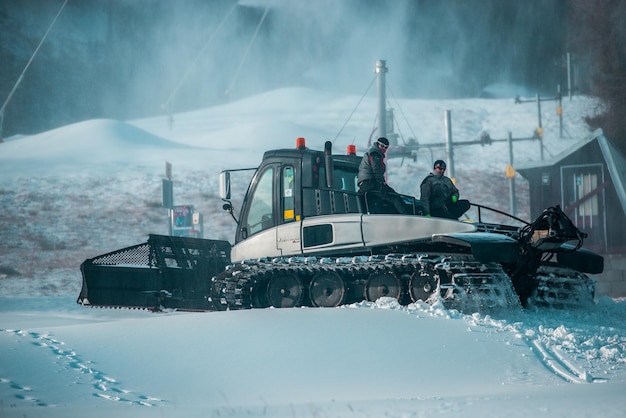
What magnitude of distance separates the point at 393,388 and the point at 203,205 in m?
49.4

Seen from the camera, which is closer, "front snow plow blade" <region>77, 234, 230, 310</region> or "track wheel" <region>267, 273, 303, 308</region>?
"track wheel" <region>267, 273, 303, 308</region>

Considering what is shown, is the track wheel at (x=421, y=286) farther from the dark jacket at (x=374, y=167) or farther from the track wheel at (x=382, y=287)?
the dark jacket at (x=374, y=167)

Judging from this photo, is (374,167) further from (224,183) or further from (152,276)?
(152,276)

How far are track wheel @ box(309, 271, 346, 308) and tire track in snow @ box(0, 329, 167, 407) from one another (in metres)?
4.15

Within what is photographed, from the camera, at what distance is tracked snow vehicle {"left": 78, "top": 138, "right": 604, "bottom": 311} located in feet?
35.9

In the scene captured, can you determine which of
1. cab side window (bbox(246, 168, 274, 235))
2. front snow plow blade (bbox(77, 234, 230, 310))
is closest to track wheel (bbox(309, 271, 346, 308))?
cab side window (bbox(246, 168, 274, 235))

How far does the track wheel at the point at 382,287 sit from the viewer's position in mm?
11484

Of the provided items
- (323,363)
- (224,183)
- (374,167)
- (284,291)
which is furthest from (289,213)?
(323,363)

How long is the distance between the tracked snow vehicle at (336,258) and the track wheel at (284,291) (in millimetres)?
16

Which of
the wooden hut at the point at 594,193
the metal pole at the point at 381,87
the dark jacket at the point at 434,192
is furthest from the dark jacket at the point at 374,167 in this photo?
the metal pole at the point at 381,87

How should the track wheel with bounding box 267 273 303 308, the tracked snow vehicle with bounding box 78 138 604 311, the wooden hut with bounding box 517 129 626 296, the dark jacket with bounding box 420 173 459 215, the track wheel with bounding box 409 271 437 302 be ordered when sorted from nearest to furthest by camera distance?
the tracked snow vehicle with bounding box 78 138 604 311
the track wheel with bounding box 409 271 437 302
the dark jacket with bounding box 420 173 459 215
the track wheel with bounding box 267 273 303 308
the wooden hut with bounding box 517 129 626 296

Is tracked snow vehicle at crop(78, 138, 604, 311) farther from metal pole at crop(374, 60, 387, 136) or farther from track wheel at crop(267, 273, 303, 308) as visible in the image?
metal pole at crop(374, 60, 387, 136)

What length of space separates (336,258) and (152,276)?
399cm

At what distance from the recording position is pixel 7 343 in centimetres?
934
